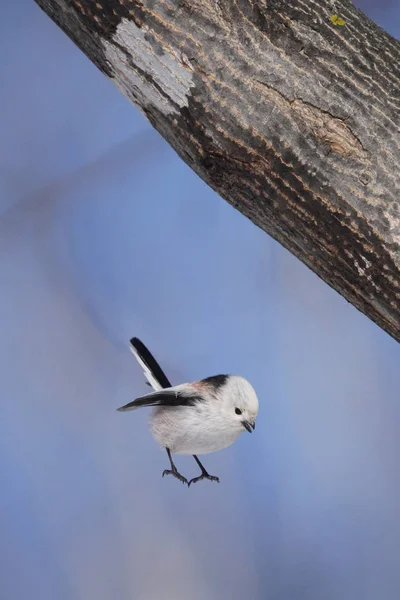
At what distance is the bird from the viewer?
958 millimetres

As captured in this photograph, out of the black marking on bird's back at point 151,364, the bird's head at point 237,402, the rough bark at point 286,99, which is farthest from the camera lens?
the black marking on bird's back at point 151,364

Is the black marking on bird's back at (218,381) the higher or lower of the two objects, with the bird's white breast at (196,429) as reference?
higher

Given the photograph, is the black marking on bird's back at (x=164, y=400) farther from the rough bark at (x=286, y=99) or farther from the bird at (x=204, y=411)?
the rough bark at (x=286, y=99)

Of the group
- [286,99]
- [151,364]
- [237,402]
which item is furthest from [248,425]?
[286,99]

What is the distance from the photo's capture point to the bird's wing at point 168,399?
3.19 feet

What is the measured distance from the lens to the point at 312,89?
82cm

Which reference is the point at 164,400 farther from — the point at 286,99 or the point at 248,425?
the point at 286,99

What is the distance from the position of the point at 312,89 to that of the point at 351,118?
6 centimetres

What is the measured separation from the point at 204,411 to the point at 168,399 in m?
0.06

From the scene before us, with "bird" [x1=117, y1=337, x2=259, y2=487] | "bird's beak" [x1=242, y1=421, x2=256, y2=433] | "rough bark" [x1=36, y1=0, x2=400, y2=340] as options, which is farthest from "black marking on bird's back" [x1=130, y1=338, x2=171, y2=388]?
"rough bark" [x1=36, y1=0, x2=400, y2=340]

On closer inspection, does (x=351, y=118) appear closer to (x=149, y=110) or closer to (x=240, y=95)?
(x=240, y=95)

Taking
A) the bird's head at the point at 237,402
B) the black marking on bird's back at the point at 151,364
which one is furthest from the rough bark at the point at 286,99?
the black marking on bird's back at the point at 151,364

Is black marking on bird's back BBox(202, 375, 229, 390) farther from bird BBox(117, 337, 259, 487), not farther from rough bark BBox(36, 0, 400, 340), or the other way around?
rough bark BBox(36, 0, 400, 340)

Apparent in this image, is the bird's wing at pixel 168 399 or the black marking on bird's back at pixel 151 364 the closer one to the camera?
the bird's wing at pixel 168 399
